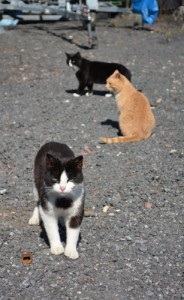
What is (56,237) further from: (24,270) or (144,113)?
(144,113)

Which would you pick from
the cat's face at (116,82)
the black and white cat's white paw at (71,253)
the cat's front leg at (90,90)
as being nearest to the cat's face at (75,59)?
the cat's front leg at (90,90)

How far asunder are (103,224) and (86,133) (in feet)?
8.43

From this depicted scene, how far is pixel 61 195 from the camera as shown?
3771 millimetres

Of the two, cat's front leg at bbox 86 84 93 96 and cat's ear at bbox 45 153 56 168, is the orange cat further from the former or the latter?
cat's ear at bbox 45 153 56 168

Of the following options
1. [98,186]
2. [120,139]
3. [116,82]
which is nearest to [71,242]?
[98,186]

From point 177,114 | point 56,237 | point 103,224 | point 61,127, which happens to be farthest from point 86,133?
point 56,237

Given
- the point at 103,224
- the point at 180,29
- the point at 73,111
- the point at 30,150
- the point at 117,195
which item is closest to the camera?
the point at 103,224

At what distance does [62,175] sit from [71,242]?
0.66 meters

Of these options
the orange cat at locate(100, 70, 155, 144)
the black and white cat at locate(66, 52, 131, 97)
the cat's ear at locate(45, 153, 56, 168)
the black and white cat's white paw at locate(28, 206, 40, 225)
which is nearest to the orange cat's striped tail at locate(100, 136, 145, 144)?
the orange cat at locate(100, 70, 155, 144)

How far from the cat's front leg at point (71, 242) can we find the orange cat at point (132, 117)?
2630mm

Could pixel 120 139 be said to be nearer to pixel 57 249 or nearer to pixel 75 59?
pixel 57 249

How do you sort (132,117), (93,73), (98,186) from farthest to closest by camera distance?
(93,73) → (132,117) → (98,186)

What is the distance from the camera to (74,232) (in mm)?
3951

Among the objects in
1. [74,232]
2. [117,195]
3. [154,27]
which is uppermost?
[74,232]
